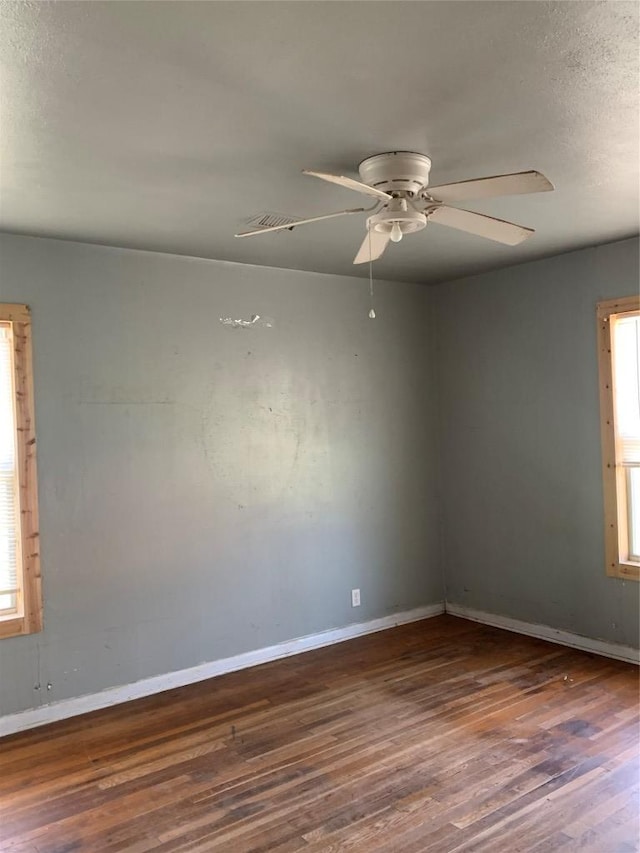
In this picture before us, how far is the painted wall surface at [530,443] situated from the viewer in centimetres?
429

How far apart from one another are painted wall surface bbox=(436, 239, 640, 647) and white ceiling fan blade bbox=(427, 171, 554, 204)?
2.15m

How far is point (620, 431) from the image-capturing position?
13.7 feet

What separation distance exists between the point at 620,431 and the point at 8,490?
11.8 feet

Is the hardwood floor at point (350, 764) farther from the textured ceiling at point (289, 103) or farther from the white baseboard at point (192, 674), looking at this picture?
the textured ceiling at point (289, 103)

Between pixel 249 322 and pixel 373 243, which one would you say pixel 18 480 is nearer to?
pixel 249 322

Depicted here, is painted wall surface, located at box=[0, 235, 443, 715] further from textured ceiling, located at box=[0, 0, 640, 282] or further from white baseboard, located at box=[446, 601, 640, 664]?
textured ceiling, located at box=[0, 0, 640, 282]

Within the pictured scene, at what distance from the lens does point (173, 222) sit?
3371 millimetres

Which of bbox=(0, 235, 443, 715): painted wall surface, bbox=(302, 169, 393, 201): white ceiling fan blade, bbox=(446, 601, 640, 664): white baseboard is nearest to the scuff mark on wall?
bbox=(0, 235, 443, 715): painted wall surface

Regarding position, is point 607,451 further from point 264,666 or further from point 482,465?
point 264,666

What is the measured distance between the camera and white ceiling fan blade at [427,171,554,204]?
2.18 m

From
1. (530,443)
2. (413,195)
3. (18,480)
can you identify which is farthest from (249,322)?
(530,443)

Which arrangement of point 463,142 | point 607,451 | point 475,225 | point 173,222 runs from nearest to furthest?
point 463,142 → point 475,225 → point 173,222 → point 607,451

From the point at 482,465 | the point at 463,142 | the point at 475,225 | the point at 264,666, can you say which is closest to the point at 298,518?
the point at 264,666

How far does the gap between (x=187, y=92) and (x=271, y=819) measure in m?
2.61
